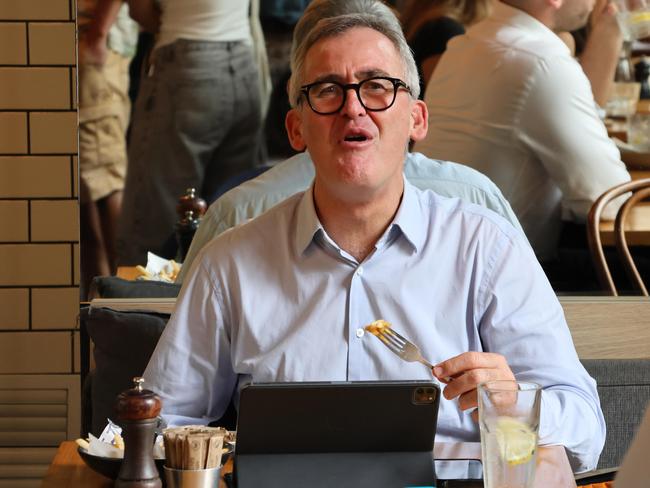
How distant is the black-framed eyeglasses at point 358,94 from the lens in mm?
1742

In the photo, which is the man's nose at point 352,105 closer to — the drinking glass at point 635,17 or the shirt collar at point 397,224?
the shirt collar at point 397,224

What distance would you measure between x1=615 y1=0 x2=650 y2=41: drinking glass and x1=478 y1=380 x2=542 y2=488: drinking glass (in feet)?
6.57

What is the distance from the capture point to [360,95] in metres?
1.74

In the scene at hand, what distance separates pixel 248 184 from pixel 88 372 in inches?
20.9

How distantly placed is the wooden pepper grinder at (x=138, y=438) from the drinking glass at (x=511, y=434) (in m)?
0.37

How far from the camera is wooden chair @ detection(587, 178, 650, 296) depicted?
304cm

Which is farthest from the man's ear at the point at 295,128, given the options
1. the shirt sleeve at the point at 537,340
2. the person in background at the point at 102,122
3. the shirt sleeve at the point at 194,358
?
the person in background at the point at 102,122

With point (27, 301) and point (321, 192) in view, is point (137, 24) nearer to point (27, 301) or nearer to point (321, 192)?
point (27, 301)

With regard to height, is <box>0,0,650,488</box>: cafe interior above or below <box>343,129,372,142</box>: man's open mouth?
below

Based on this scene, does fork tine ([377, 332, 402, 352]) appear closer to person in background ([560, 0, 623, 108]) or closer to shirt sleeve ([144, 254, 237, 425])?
shirt sleeve ([144, 254, 237, 425])

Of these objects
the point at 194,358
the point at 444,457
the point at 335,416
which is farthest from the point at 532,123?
the point at 335,416

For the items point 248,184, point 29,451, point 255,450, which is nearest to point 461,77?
point 248,184

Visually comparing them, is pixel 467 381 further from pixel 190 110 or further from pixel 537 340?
pixel 190 110

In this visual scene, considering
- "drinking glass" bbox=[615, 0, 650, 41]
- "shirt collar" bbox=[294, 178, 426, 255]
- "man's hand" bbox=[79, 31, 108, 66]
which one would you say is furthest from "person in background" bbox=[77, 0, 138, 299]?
"shirt collar" bbox=[294, 178, 426, 255]
